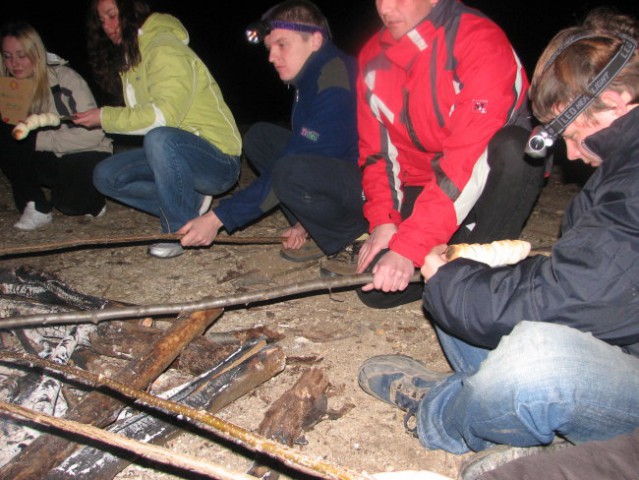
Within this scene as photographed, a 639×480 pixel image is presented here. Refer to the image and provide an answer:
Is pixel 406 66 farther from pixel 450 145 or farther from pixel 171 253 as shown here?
pixel 171 253

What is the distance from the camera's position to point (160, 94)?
3.33m

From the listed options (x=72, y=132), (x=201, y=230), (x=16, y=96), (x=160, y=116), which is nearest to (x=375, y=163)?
(x=201, y=230)

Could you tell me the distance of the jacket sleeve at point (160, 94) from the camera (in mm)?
3311

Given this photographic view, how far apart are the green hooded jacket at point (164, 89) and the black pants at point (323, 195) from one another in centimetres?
84

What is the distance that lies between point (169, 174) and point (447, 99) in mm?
1930

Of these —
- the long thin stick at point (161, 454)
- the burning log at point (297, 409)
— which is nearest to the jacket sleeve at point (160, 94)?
the burning log at point (297, 409)

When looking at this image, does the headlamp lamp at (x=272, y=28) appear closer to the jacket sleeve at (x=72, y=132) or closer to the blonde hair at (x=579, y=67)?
the blonde hair at (x=579, y=67)

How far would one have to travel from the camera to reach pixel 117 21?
131 inches

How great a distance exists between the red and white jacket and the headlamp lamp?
0.46 m

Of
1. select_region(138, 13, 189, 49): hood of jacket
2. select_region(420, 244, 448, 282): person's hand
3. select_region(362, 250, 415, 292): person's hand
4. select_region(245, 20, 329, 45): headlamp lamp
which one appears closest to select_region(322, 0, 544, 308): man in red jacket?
select_region(362, 250, 415, 292): person's hand

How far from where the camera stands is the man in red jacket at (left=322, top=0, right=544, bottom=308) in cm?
231

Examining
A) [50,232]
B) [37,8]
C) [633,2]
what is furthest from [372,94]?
[37,8]

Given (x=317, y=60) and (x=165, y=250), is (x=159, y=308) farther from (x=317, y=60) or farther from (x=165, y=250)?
(x=317, y=60)

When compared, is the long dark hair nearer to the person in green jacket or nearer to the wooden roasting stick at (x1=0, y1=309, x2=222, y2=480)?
the person in green jacket
